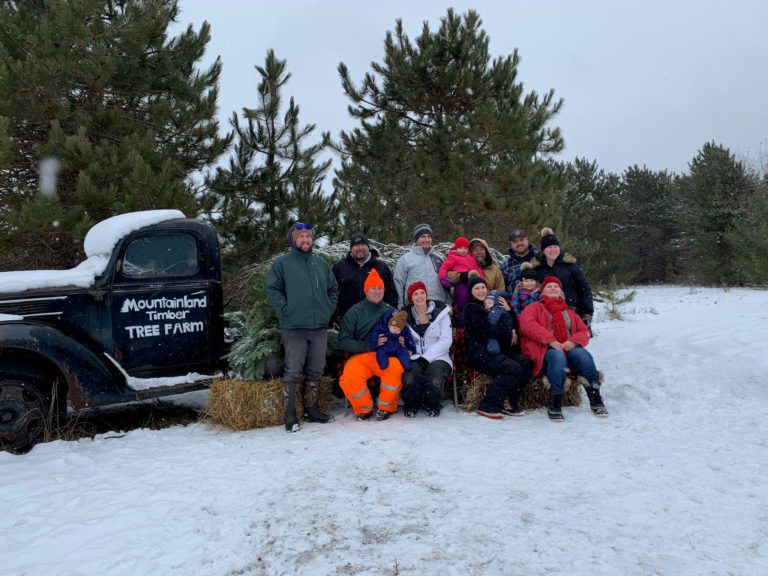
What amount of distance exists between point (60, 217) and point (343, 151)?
20.1 ft

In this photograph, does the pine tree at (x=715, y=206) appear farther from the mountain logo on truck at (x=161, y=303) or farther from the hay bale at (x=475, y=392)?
the mountain logo on truck at (x=161, y=303)

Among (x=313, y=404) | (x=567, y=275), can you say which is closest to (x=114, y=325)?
(x=313, y=404)

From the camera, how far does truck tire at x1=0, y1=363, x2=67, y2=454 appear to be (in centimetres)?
430

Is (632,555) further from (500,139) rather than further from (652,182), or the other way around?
(652,182)

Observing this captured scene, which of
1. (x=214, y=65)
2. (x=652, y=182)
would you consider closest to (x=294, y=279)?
(x=214, y=65)

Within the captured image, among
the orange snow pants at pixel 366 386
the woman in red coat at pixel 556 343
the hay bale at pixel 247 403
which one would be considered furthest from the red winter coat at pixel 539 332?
the hay bale at pixel 247 403

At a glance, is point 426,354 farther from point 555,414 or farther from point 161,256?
point 161,256

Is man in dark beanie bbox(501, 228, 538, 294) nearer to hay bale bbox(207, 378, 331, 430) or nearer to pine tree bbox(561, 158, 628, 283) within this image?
hay bale bbox(207, 378, 331, 430)

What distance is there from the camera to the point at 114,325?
16.0 ft

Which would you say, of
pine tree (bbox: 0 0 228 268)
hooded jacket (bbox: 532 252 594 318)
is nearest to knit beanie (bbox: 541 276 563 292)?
hooded jacket (bbox: 532 252 594 318)

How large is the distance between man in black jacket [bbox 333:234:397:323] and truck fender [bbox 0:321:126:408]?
246 centimetres

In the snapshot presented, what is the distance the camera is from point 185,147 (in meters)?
8.60

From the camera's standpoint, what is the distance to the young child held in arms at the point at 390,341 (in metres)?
5.10

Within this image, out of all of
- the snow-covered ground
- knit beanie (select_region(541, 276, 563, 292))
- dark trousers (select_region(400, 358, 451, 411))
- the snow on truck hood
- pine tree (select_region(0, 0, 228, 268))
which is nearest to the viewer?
the snow-covered ground
